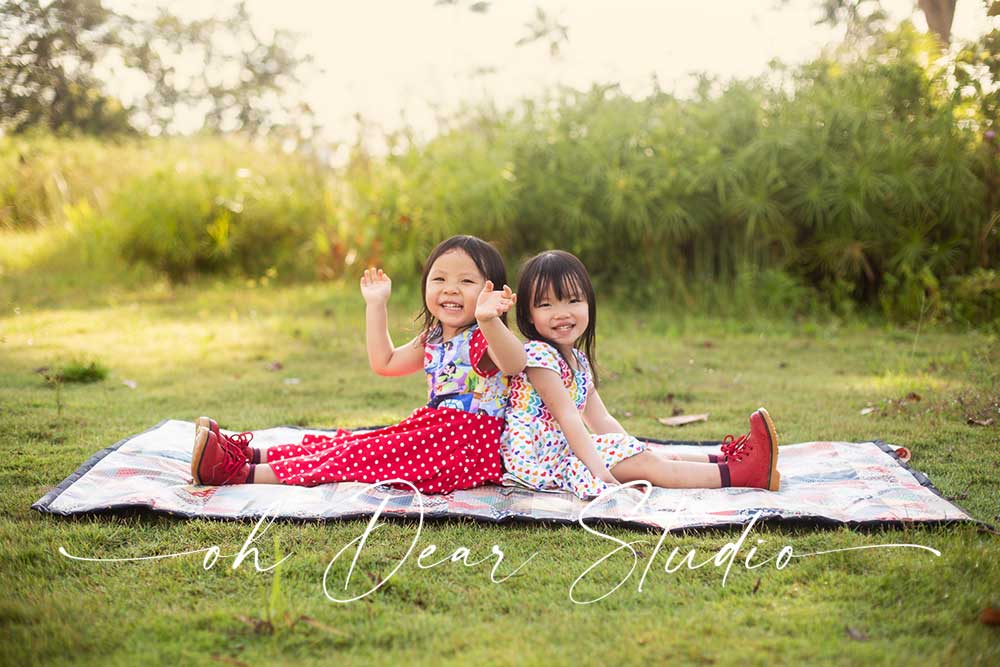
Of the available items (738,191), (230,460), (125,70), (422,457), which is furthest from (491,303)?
(125,70)

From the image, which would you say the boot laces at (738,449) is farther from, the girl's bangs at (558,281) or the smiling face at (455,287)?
the smiling face at (455,287)

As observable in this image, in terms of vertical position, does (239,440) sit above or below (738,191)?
below

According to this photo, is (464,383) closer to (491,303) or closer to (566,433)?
(566,433)

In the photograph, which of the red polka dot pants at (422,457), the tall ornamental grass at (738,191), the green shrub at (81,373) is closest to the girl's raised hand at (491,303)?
the red polka dot pants at (422,457)

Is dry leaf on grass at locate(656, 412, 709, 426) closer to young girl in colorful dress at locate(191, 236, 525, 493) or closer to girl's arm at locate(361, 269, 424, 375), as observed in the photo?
young girl in colorful dress at locate(191, 236, 525, 493)

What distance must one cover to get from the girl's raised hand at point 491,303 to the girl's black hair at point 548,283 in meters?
0.39

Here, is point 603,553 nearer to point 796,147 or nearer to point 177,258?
point 796,147

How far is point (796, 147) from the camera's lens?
23.4ft

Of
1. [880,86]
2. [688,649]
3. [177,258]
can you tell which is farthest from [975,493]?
[177,258]

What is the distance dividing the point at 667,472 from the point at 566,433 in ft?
1.27

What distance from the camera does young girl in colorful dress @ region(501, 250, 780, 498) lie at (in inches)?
125

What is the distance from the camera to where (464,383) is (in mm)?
3330

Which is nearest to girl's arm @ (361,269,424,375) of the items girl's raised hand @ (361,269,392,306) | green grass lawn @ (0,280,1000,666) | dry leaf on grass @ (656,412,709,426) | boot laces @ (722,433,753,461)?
girl's raised hand @ (361,269,392,306)

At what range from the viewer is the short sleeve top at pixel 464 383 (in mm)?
3314
